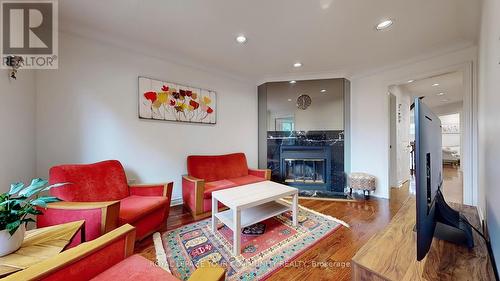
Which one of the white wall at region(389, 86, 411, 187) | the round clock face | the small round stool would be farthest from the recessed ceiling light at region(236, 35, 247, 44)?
the white wall at region(389, 86, 411, 187)

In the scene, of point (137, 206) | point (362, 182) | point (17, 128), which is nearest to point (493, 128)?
point (362, 182)

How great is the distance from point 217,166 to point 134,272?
2.19 metres

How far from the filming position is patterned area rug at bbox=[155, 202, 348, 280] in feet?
5.02

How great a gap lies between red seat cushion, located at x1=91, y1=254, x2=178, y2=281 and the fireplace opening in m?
3.13

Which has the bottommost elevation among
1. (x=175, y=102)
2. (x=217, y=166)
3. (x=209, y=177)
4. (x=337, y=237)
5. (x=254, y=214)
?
(x=337, y=237)

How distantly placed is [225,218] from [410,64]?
355 centimetres

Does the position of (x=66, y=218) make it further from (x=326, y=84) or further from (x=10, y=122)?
(x=326, y=84)

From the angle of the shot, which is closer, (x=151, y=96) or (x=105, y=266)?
(x=105, y=266)

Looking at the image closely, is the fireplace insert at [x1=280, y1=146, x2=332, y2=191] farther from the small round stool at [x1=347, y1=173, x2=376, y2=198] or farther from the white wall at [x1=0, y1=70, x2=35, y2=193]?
the white wall at [x1=0, y1=70, x2=35, y2=193]

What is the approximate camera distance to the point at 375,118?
3299mm

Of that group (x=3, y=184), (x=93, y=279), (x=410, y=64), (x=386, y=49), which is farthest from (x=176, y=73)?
(x=410, y=64)

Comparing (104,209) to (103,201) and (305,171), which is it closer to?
(103,201)

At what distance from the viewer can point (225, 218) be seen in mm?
1981

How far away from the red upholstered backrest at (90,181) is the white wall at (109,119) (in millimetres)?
357
